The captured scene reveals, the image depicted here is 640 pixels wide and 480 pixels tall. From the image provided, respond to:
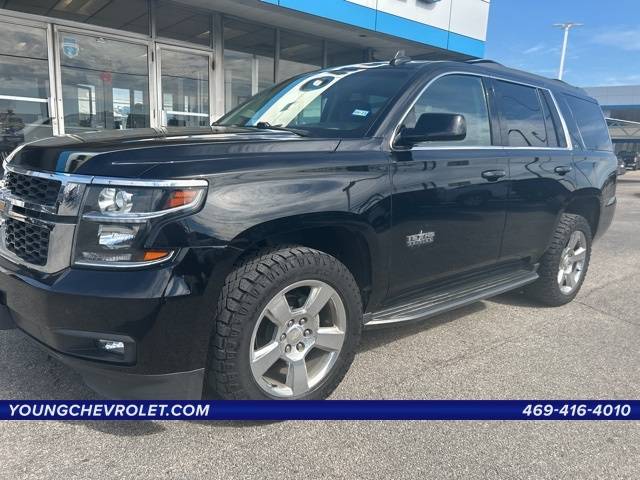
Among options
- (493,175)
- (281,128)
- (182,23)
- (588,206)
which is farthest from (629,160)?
(281,128)

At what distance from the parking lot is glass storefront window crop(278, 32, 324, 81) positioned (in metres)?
9.54

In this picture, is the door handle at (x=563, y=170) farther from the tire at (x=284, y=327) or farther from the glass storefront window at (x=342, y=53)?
the glass storefront window at (x=342, y=53)

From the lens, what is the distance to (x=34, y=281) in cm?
212

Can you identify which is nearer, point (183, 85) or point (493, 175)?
point (493, 175)

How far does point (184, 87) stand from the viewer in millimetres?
10172

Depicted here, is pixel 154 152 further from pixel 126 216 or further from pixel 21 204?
pixel 21 204

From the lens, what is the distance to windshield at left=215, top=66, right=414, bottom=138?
→ 298 cm

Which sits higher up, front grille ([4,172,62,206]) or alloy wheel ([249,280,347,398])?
front grille ([4,172,62,206])

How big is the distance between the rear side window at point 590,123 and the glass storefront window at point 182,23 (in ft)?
25.2

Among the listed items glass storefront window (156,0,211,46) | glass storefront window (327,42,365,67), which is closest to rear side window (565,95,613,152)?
glass storefront window (156,0,211,46)

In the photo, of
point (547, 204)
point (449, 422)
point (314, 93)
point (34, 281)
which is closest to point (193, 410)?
point (34, 281)

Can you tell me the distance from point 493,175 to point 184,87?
8300 mm

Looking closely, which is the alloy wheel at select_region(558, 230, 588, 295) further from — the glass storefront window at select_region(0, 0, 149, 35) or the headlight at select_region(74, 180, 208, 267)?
the glass storefront window at select_region(0, 0, 149, 35)

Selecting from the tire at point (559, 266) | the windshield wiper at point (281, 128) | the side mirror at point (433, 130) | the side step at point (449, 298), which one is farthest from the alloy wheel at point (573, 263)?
the windshield wiper at point (281, 128)
